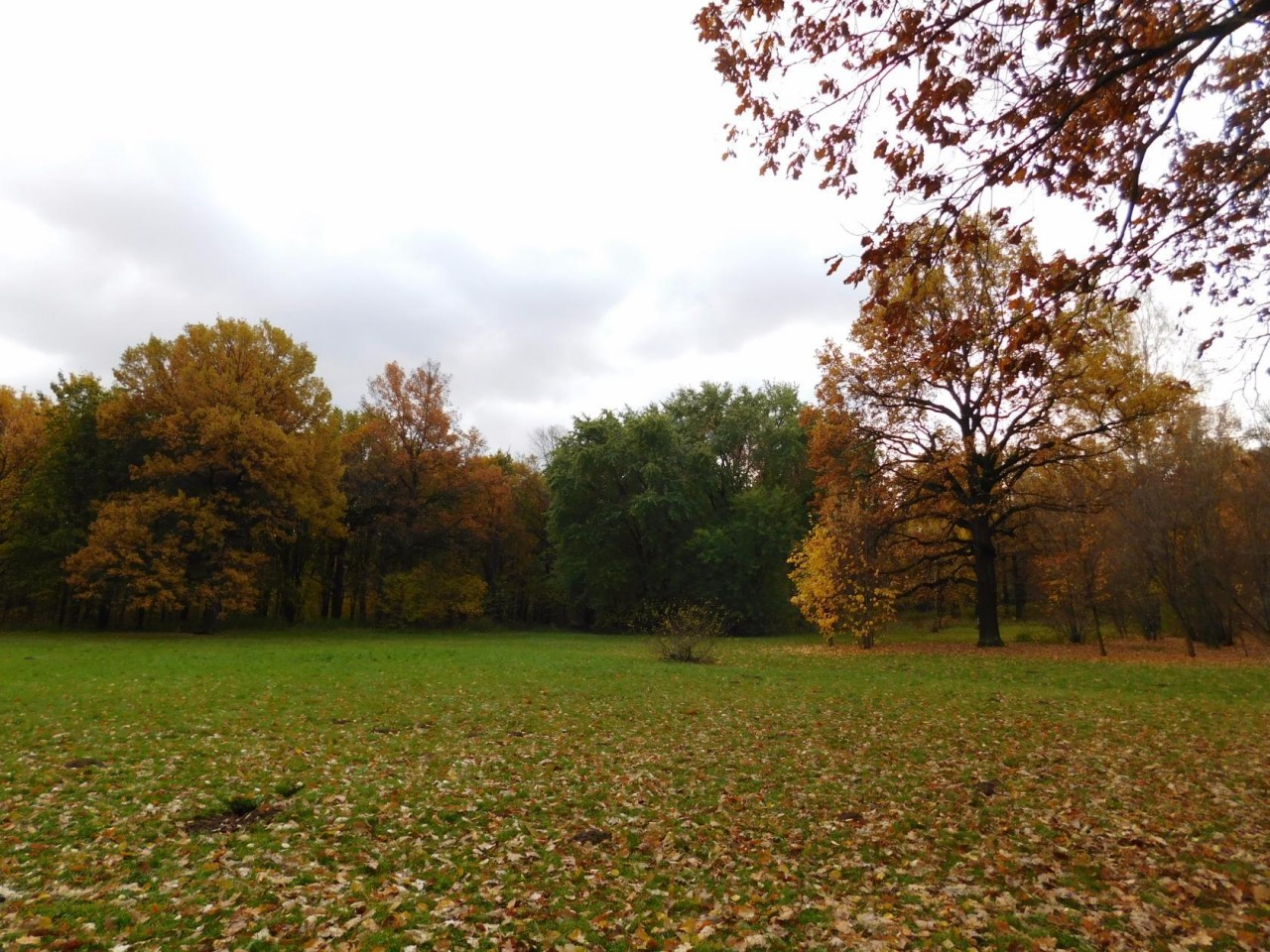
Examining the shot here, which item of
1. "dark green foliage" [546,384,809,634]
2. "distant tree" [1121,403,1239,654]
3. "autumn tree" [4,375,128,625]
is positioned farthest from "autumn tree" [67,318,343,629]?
"distant tree" [1121,403,1239,654]

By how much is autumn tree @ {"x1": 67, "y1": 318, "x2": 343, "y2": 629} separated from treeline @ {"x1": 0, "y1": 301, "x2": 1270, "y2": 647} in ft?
0.40

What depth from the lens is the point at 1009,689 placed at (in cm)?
1420

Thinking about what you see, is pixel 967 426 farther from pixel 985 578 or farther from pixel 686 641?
pixel 686 641

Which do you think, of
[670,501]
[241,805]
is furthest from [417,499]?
[241,805]

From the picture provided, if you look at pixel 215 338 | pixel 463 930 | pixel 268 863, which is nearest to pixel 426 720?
pixel 268 863

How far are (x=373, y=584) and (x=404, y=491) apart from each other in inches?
260

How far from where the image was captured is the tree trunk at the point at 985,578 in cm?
2370

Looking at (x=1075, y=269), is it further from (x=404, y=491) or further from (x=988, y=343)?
(x=404, y=491)

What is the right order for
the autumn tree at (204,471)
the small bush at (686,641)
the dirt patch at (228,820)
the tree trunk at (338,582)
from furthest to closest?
the tree trunk at (338,582) < the autumn tree at (204,471) < the small bush at (686,641) < the dirt patch at (228,820)

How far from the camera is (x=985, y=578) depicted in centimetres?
2400

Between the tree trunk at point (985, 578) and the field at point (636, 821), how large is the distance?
10434 millimetres

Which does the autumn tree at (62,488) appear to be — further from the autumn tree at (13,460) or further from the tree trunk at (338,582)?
the tree trunk at (338,582)

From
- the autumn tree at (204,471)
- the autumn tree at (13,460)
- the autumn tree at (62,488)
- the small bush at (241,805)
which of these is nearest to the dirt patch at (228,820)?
the small bush at (241,805)

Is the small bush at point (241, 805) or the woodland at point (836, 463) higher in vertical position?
the woodland at point (836, 463)
